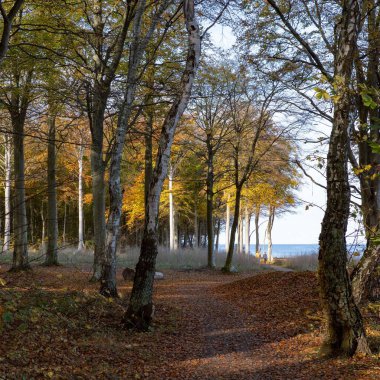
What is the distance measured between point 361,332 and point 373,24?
6.78 metres

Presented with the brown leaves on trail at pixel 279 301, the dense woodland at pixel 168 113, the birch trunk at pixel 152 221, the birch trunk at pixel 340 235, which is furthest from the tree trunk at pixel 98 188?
the birch trunk at pixel 340 235

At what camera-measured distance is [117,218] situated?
30.4 feet

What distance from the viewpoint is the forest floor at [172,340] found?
16.5ft

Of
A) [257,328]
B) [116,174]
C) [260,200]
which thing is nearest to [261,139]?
[260,200]

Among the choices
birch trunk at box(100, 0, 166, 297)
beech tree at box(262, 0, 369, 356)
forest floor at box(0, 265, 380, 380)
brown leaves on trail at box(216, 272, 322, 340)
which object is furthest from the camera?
birch trunk at box(100, 0, 166, 297)

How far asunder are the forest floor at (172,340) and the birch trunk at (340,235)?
33 cm

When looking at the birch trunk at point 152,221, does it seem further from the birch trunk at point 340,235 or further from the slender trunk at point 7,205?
the birch trunk at point 340,235

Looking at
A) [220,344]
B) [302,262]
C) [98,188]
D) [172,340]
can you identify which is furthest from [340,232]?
[302,262]

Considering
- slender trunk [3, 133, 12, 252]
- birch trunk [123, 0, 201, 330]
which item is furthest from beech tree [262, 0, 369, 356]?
slender trunk [3, 133, 12, 252]

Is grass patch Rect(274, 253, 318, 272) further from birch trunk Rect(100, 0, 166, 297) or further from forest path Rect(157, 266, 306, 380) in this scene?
birch trunk Rect(100, 0, 166, 297)

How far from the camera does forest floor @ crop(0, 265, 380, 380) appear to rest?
5.02 m

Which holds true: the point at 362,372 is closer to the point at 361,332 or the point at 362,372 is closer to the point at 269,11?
the point at 361,332

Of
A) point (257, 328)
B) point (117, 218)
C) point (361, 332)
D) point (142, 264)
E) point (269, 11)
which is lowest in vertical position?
point (257, 328)

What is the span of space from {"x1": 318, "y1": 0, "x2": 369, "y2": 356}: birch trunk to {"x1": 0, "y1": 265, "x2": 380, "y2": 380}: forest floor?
12.8 inches
